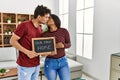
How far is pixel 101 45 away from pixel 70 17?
5.60ft

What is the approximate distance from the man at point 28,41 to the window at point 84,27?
8.04 feet

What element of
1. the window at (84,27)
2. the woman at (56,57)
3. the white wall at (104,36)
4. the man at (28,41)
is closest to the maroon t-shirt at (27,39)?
the man at (28,41)

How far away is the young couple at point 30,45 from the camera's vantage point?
1.59 m

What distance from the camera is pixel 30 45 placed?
1666mm

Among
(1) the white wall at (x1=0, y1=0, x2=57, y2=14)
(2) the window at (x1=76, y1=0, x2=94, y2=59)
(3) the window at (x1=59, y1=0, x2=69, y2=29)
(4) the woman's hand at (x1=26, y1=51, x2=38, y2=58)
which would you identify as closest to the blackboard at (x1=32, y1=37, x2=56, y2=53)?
(4) the woman's hand at (x1=26, y1=51, x2=38, y2=58)

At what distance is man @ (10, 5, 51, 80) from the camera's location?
5.16ft

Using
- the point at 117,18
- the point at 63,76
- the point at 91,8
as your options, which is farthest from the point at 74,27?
the point at 63,76

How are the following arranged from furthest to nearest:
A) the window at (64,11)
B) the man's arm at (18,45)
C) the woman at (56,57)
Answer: the window at (64,11) → the woman at (56,57) → the man's arm at (18,45)

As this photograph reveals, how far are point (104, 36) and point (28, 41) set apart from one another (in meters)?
2.21

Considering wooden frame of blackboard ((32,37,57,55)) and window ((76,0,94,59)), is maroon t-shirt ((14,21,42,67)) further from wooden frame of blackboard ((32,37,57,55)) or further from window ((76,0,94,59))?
window ((76,0,94,59))

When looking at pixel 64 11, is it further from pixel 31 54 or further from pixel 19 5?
pixel 31 54

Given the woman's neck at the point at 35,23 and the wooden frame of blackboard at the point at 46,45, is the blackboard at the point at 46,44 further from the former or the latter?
the woman's neck at the point at 35,23

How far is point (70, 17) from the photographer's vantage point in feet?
15.7

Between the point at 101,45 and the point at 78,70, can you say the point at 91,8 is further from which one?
the point at 78,70
